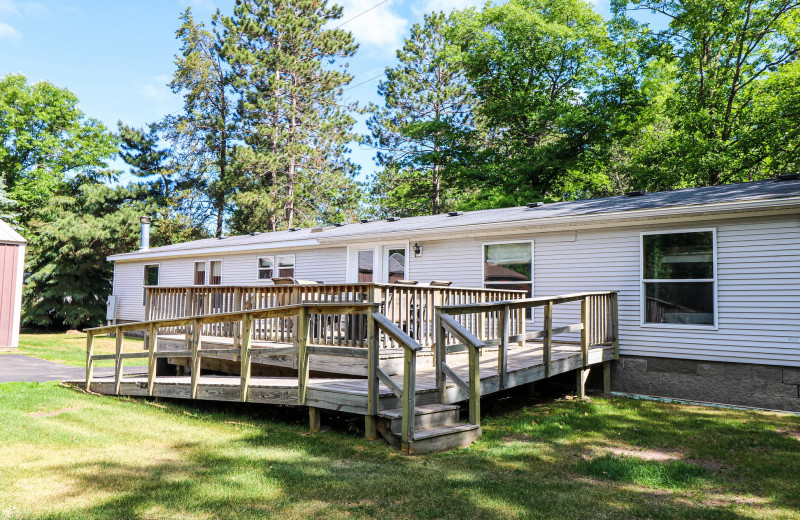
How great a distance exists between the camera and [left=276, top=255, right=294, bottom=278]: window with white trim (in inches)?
587

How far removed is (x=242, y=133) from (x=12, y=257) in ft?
51.5

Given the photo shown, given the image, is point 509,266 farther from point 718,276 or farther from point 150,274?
point 150,274

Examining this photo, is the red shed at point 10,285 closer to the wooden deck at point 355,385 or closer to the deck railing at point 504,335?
the wooden deck at point 355,385

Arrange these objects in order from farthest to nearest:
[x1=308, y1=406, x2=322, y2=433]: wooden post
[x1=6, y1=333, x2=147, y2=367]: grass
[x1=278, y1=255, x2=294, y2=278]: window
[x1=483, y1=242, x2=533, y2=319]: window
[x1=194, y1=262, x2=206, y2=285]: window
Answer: [x1=194, y1=262, x2=206, y2=285]: window → [x1=278, y1=255, x2=294, y2=278]: window → [x1=6, y1=333, x2=147, y2=367]: grass → [x1=483, y1=242, x2=533, y2=319]: window → [x1=308, y1=406, x2=322, y2=433]: wooden post

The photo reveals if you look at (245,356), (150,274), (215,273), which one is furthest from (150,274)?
(245,356)

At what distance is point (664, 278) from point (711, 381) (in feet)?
5.57

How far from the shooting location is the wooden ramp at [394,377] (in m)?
5.01

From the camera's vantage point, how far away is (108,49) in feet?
72.0

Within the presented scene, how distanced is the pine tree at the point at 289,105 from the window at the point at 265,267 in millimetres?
11347

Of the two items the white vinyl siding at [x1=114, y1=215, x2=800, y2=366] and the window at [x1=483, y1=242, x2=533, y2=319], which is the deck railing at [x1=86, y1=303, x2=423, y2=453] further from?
the white vinyl siding at [x1=114, y1=215, x2=800, y2=366]

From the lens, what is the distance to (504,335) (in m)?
6.01

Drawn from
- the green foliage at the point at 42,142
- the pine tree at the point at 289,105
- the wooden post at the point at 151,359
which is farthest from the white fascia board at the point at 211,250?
the green foliage at the point at 42,142

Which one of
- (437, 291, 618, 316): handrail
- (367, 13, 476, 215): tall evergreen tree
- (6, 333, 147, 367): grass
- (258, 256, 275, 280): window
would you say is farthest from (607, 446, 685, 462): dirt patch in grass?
(367, 13, 476, 215): tall evergreen tree

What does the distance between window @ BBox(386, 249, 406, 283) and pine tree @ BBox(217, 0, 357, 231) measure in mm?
15415
